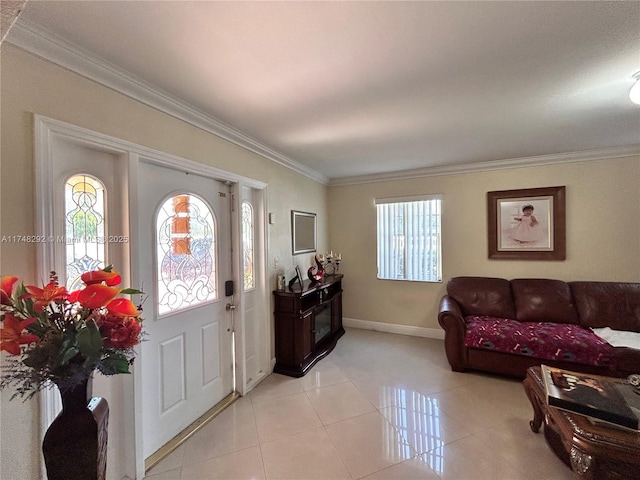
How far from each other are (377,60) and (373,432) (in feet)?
8.28

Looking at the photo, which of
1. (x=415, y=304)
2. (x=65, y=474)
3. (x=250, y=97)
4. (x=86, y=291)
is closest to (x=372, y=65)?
(x=250, y=97)

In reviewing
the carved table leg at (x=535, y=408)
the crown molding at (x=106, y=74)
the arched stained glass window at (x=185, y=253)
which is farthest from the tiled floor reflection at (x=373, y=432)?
the crown molding at (x=106, y=74)

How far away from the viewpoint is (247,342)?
265cm

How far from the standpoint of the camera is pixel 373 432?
1994 mm

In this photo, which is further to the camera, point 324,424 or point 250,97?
point 324,424

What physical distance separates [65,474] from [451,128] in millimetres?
3189

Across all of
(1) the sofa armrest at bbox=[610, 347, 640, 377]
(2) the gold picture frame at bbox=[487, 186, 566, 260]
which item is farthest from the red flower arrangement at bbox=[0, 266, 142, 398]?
(2) the gold picture frame at bbox=[487, 186, 566, 260]

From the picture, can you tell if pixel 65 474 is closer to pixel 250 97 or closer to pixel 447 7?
pixel 250 97

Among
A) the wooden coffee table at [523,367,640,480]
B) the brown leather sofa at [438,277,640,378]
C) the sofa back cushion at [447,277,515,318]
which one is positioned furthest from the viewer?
the sofa back cushion at [447,277,515,318]

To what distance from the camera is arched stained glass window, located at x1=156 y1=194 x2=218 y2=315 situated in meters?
1.87

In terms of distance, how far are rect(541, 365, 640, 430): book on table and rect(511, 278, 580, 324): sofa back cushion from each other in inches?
56.2

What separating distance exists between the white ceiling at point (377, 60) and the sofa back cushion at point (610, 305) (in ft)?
5.57

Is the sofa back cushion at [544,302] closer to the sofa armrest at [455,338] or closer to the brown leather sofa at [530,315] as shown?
the brown leather sofa at [530,315]

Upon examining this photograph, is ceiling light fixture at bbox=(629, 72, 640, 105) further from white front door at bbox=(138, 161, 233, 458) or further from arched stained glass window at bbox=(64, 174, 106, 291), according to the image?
arched stained glass window at bbox=(64, 174, 106, 291)
